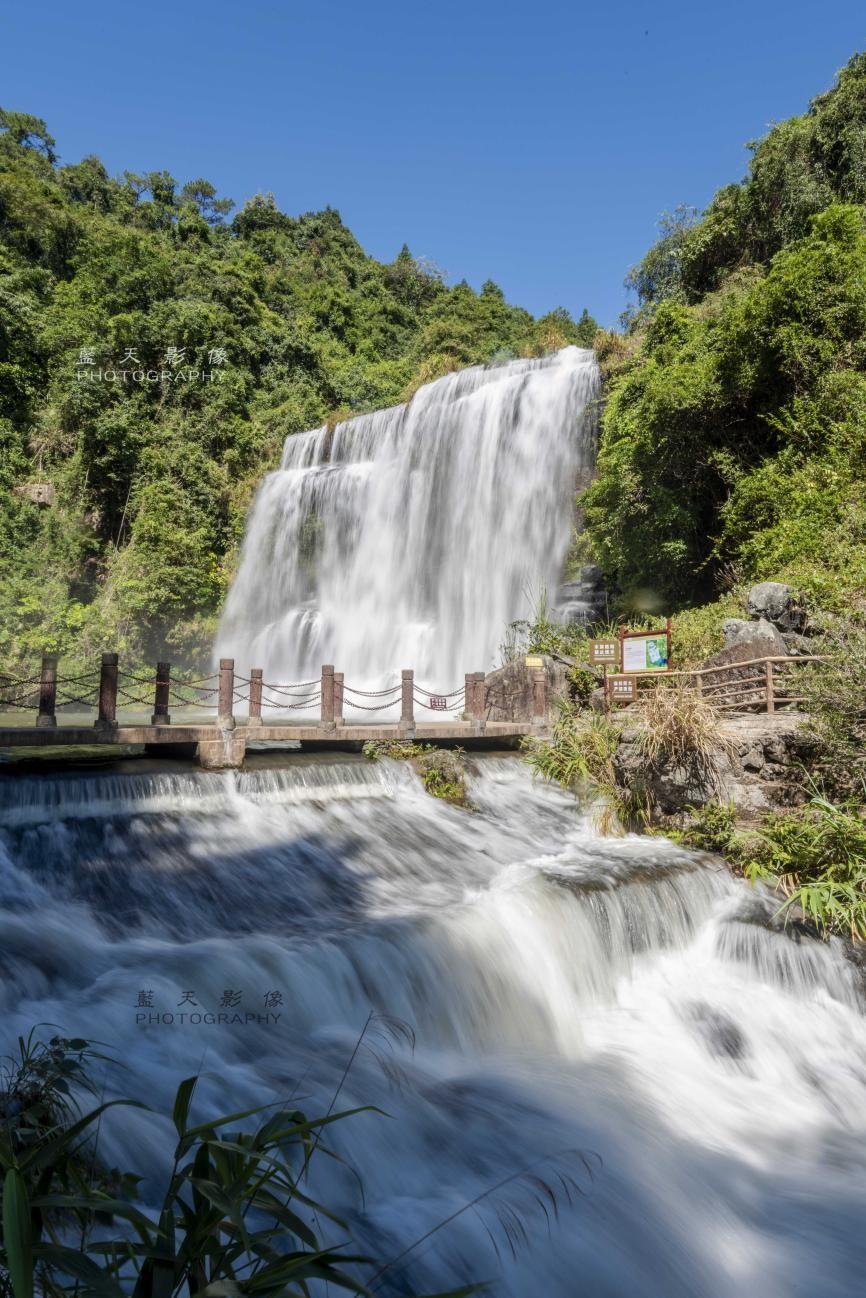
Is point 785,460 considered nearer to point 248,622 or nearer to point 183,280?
point 248,622

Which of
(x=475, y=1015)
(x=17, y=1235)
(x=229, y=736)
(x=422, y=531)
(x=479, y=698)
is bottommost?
(x=475, y=1015)

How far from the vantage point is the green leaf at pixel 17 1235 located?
138 centimetres

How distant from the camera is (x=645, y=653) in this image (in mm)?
11609

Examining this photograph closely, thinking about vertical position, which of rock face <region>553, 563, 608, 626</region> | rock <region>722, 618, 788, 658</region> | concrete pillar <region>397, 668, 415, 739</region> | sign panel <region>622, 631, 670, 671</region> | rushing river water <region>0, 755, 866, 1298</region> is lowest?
rushing river water <region>0, 755, 866, 1298</region>

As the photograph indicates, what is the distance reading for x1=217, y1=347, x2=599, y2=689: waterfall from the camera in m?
21.7

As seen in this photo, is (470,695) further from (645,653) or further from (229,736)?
(229,736)

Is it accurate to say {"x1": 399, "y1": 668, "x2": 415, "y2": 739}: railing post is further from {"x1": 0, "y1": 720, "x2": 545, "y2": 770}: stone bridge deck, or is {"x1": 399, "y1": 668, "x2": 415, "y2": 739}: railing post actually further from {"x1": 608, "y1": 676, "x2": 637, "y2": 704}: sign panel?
{"x1": 608, "y1": 676, "x2": 637, "y2": 704}: sign panel

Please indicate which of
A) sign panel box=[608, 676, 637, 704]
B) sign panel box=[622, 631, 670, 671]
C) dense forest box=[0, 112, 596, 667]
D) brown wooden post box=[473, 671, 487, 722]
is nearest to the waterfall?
dense forest box=[0, 112, 596, 667]

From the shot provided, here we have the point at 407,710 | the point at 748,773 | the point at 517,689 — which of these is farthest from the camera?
the point at 517,689

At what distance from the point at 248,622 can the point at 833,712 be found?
20413 millimetres

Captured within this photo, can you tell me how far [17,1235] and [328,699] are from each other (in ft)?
35.5

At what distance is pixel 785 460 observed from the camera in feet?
50.6

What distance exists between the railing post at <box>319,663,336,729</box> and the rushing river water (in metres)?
2.43

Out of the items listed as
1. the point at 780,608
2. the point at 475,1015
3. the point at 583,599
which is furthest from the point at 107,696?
the point at 583,599
